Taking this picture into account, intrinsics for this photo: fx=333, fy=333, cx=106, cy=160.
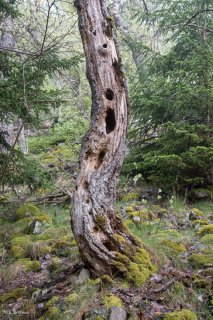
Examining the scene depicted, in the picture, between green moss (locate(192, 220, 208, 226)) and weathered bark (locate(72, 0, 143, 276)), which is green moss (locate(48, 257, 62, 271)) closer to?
weathered bark (locate(72, 0, 143, 276))

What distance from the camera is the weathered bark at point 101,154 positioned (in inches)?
142

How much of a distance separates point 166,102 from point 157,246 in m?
4.30

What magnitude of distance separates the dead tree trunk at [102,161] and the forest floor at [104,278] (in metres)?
0.25

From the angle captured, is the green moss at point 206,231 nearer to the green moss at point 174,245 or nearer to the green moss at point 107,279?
the green moss at point 174,245

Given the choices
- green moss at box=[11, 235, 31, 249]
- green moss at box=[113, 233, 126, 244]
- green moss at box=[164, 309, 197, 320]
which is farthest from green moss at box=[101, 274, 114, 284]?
green moss at box=[11, 235, 31, 249]

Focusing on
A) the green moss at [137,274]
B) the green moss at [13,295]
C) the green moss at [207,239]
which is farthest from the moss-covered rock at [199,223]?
the green moss at [13,295]

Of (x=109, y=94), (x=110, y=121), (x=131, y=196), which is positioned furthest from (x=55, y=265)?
(x=131, y=196)

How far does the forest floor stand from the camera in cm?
323

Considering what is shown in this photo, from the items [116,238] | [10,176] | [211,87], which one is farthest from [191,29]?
[116,238]

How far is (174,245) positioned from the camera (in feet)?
15.4

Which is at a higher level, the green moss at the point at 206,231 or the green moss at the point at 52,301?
the green moss at the point at 206,231

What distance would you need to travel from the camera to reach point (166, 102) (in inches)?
312

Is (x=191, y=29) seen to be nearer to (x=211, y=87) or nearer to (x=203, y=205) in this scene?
(x=211, y=87)

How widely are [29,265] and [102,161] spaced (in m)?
1.94
